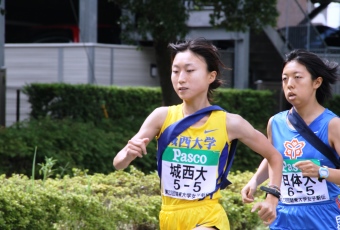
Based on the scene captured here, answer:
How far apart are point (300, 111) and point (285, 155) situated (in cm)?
35

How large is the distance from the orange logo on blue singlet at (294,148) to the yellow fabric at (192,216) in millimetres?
651

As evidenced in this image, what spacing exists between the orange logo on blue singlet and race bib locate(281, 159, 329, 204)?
0.13ft

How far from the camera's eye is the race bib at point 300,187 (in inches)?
195

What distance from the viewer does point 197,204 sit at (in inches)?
179

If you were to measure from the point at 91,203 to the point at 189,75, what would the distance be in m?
1.85

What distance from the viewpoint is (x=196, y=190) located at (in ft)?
14.9

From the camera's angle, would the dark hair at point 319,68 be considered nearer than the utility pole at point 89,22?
Yes

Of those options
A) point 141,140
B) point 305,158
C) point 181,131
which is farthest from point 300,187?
point 141,140

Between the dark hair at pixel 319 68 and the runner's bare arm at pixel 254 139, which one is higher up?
the dark hair at pixel 319 68

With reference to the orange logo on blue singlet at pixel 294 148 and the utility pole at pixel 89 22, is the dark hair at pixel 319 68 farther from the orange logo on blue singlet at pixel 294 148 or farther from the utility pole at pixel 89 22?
the utility pole at pixel 89 22

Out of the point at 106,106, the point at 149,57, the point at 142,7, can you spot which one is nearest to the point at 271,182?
the point at 142,7

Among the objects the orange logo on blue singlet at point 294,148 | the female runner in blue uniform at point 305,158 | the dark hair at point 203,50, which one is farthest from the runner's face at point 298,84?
the dark hair at point 203,50

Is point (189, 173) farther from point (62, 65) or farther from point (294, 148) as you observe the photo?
point (62, 65)

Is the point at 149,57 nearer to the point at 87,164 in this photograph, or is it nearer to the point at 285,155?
the point at 87,164
